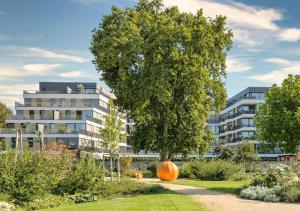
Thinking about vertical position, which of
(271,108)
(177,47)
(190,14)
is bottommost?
(271,108)

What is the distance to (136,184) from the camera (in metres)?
29.0

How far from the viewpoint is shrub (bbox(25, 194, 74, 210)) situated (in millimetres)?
21484

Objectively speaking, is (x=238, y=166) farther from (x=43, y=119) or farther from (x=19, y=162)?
(x=43, y=119)

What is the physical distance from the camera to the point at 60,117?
8456 centimetres

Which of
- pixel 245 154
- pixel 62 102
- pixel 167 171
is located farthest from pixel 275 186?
pixel 62 102

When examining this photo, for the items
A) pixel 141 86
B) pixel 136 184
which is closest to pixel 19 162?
pixel 136 184

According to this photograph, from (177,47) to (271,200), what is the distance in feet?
78.9

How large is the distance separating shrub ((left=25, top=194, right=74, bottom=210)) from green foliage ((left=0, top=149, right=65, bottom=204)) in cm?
31

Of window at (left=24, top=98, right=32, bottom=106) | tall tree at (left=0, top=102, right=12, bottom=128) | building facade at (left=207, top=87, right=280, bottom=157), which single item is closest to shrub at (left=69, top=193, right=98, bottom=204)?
window at (left=24, top=98, right=32, bottom=106)

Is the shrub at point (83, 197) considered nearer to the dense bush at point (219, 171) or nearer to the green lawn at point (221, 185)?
the green lawn at point (221, 185)

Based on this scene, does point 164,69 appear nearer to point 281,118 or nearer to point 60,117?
point 281,118

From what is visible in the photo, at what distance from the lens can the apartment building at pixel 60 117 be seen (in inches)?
3147

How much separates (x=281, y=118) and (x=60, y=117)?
56493 mm

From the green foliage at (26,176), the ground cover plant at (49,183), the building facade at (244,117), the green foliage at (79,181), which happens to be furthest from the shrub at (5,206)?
the building facade at (244,117)
